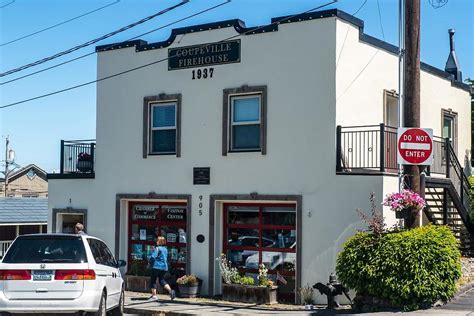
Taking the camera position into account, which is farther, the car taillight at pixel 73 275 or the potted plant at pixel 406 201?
the potted plant at pixel 406 201

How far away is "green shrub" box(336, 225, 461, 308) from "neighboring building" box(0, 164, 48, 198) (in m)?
54.8

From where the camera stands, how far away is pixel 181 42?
60.7ft

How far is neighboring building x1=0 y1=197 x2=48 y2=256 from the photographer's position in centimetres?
3162

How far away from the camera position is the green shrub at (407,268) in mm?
12742

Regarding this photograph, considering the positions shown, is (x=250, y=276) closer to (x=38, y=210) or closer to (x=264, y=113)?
(x=264, y=113)

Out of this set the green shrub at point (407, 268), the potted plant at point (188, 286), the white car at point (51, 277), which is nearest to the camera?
the white car at point (51, 277)

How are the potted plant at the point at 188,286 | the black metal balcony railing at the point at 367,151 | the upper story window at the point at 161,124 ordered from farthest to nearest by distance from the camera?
the upper story window at the point at 161,124 < the potted plant at the point at 188,286 < the black metal balcony railing at the point at 367,151

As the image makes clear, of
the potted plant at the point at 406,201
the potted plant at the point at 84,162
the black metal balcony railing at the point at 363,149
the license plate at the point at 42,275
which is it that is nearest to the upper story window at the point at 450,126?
the black metal balcony railing at the point at 363,149

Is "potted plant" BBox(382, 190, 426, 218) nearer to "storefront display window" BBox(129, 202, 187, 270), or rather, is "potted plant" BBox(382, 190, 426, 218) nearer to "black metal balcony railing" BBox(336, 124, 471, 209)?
"black metal balcony railing" BBox(336, 124, 471, 209)

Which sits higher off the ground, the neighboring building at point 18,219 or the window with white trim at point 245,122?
the window with white trim at point 245,122

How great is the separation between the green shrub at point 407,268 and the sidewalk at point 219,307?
0.34 meters

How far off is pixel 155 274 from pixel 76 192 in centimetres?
487

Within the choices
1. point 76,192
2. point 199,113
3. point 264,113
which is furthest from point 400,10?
point 76,192

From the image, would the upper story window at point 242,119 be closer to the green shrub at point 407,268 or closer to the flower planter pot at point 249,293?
the flower planter pot at point 249,293
